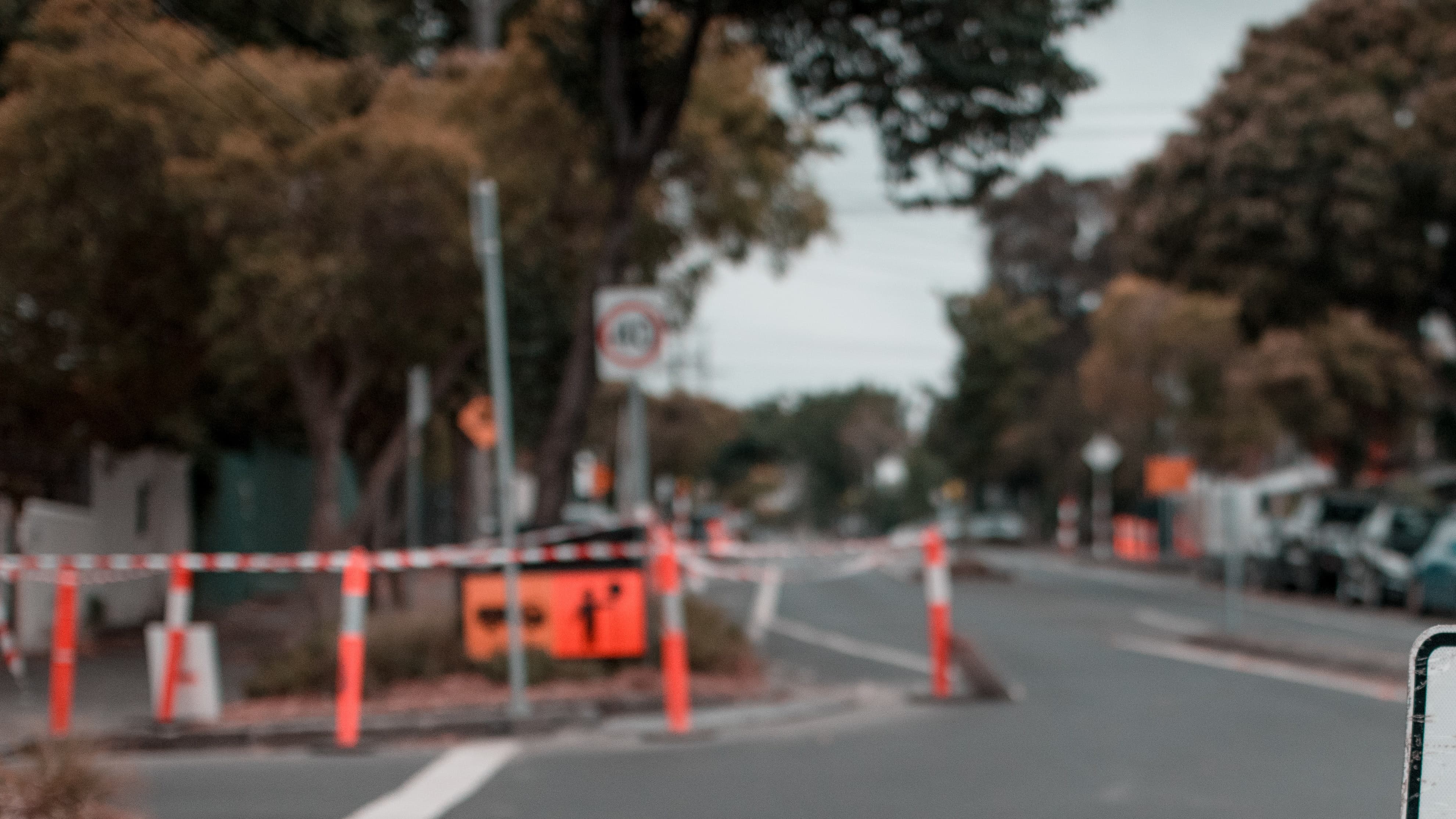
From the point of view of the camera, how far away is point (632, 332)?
479 inches

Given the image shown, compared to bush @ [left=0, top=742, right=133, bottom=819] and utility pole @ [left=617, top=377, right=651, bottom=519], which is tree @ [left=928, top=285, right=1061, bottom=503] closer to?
utility pole @ [left=617, top=377, right=651, bottom=519]

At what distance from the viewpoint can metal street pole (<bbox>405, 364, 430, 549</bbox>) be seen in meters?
16.8

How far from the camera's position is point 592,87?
583 inches

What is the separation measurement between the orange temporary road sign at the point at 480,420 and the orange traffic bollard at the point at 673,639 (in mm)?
8533

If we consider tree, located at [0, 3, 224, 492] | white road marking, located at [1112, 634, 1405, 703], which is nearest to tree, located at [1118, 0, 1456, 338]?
white road marking, located at [1112, 634, 1405, 703]

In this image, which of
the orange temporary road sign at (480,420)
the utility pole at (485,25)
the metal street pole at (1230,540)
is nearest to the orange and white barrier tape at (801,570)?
the orange temporary road sign at (480,420)

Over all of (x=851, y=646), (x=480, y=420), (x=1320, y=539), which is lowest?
(x=851, y=646)

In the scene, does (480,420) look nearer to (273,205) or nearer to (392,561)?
(273,205)

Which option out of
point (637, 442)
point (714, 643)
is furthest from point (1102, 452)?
point (714, 643)

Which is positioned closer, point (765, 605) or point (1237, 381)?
point (765, 605)

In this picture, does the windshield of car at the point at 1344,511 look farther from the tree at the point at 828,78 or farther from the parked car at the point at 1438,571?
the tree at the point at 828,78

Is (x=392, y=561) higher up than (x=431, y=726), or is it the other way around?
(x=392, y=561)

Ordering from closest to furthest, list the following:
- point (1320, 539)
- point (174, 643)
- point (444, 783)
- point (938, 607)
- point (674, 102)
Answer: point (444, 783)
point (174, 643)
point (938, 607)
point (674, 102)
point (1320, 539)

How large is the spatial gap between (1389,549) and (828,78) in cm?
1467
